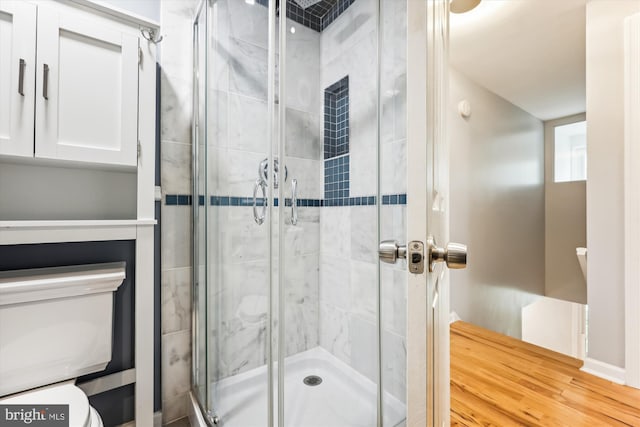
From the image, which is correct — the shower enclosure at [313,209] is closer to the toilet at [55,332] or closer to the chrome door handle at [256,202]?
the chrome door handle at [256,202]

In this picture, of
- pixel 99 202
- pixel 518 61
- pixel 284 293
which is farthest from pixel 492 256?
pixel 99 202

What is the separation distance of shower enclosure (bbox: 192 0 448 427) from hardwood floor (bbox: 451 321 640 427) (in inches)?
30.4

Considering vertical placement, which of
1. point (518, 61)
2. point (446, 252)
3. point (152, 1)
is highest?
point (518, 61)

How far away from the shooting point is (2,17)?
981mm

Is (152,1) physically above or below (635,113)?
above

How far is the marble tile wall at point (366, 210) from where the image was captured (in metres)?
0.92

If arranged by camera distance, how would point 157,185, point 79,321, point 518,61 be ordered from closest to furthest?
point 79,321 < point 157,185 < point 518,61

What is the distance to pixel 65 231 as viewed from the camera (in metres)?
1.07

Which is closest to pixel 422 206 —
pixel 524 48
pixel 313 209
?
pixel 313 209

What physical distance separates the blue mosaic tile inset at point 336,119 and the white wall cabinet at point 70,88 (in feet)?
2.57

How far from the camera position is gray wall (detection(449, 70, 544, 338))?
101 inches

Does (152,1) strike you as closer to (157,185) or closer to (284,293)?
(157,185)

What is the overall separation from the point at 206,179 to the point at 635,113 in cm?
237

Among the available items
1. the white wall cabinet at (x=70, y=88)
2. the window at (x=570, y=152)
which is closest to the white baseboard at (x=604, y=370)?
the white wall cabinet at (x=70, y=88)
